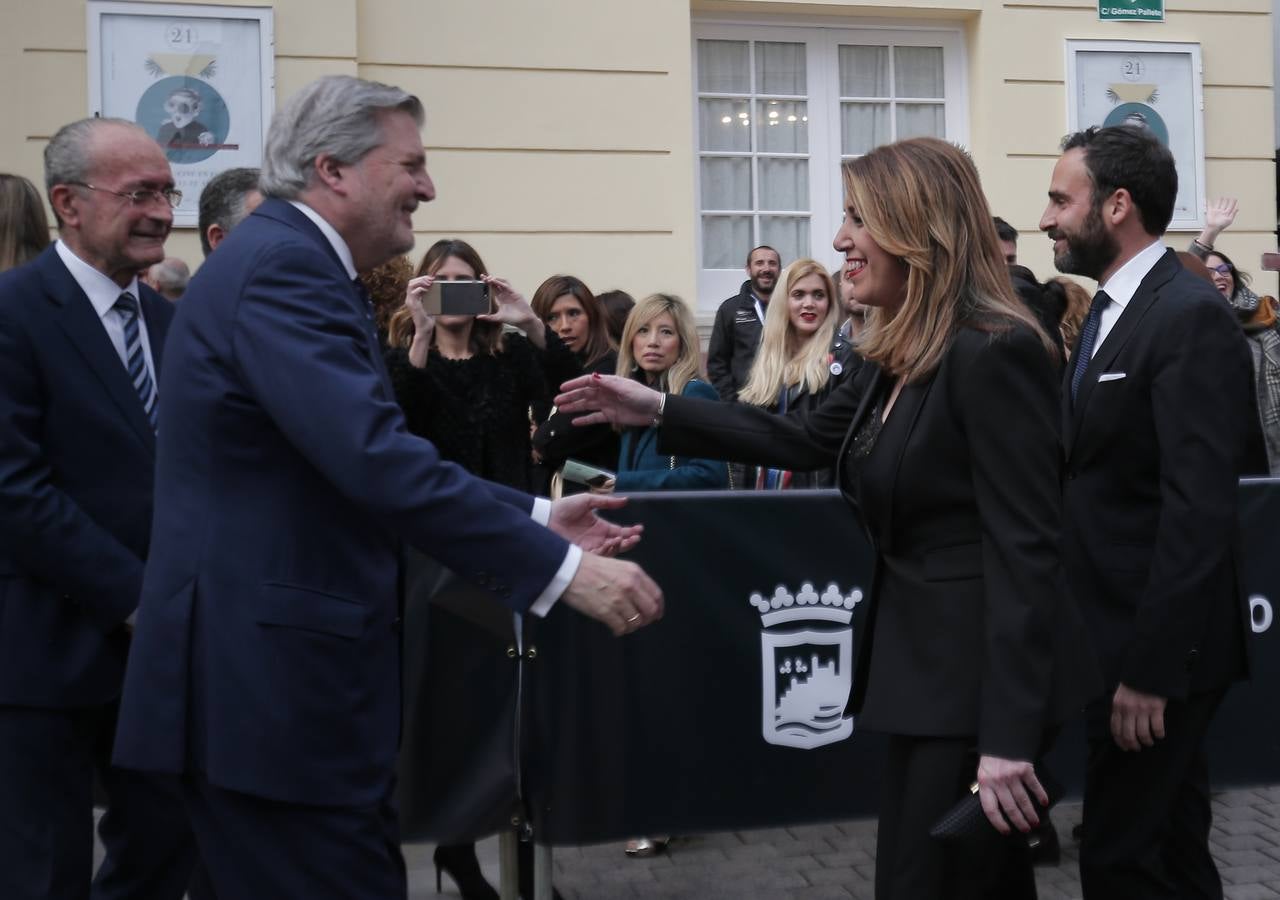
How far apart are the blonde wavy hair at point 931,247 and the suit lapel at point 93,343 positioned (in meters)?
1.72

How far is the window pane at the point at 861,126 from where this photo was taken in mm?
11250

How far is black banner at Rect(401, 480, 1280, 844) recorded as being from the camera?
4.43 metres

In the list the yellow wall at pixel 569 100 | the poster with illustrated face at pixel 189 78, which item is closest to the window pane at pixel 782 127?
the yellow wall at pixel 569 100

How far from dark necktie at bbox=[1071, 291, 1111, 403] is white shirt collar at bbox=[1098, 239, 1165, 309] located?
0.10ft

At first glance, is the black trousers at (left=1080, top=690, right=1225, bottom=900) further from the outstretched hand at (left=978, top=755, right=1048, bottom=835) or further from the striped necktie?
the striped necktie

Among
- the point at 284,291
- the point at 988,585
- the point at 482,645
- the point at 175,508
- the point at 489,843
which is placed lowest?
the point at 489,843

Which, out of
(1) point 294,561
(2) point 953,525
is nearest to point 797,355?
(2) point 953,525

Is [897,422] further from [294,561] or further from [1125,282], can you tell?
[294,561]

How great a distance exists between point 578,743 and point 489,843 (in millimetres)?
1440

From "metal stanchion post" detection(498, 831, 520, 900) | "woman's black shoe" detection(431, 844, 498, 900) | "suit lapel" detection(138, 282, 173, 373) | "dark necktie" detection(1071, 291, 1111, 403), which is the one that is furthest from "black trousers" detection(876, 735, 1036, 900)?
"woman's black shoe" detection(431, 844, 498, 900)

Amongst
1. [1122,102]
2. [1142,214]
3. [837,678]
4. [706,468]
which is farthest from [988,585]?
[1122,102]

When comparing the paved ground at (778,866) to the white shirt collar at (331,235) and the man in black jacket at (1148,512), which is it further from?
the white shirt collar at (331,235)

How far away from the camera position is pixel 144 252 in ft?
11.9

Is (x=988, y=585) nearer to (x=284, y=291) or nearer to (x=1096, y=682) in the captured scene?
(x=1096, y=682)
